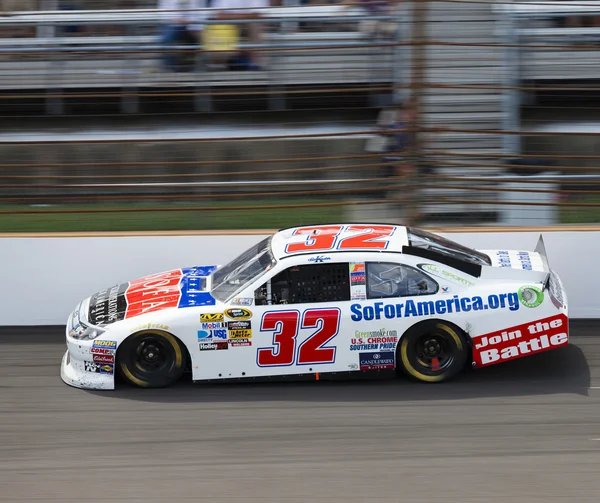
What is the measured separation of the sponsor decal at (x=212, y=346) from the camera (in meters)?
7.10

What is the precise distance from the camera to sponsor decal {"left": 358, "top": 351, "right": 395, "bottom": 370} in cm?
711

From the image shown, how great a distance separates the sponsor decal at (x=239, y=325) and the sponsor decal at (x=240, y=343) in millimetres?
100

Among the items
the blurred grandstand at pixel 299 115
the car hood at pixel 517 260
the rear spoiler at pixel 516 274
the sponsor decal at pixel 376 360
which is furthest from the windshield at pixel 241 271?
the car hood at pixel 517 260

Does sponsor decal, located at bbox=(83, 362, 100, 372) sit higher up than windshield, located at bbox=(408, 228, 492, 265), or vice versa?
windshield, located at bbox=(408, 228, 492, 265)

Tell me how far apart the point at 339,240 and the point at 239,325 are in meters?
1.17

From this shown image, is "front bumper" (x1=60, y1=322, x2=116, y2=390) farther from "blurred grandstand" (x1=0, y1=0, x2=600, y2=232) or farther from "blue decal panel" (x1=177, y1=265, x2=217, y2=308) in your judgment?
"blurred grandstand" (x1=0, y1=0, x2=600, y2=232)

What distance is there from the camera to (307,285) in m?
7.17

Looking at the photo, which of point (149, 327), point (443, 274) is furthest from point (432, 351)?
point (149, 327)

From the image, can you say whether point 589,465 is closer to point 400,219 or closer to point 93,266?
point 400,219

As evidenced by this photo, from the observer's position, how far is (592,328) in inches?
348

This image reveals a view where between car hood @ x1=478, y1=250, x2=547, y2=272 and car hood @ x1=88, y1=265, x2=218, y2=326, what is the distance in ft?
8.61

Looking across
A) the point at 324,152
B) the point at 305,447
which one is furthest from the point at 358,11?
the point at 305,447

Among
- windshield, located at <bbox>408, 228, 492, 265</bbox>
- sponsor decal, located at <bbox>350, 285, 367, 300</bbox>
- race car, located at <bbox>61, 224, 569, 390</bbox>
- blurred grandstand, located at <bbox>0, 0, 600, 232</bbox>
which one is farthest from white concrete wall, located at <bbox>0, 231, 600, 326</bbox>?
sponsor decal, located at <bbox>350, 285, 367, 300</bbox>

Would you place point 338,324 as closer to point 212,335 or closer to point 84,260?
point 212,335
